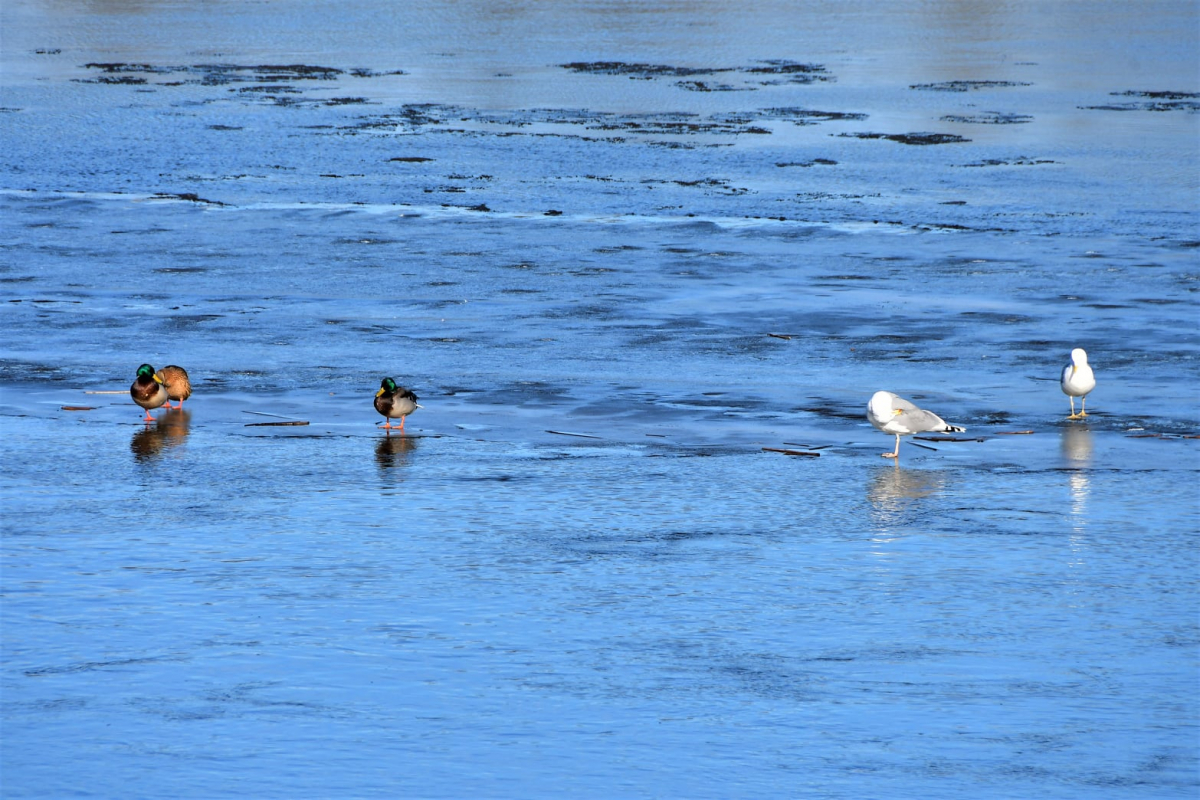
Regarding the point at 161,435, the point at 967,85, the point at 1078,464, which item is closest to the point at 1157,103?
the point at 967,85

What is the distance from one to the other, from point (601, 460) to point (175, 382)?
9.37 feet

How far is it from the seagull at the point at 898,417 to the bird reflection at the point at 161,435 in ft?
Result: 13.0

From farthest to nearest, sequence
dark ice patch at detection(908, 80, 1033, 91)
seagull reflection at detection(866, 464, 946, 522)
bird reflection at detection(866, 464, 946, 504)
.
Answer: dark ice patch at detection(908, 80, 1033, 91) → bird reflection at detection(866, 464, 946, 504) → seagull reflection at detection(866, 464, 946, 522)

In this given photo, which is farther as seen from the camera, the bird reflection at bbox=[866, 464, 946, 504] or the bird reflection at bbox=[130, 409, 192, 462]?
the bird reflection at bbox=[130, 409, 192, 462]

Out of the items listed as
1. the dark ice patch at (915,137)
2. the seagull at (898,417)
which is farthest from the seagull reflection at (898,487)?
the dark ice patch at (915,137)

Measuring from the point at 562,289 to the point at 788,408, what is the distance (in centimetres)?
408

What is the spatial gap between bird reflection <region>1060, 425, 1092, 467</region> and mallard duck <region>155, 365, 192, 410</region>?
17.2 feet

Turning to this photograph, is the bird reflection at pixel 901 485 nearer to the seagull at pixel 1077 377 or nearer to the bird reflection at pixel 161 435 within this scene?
the seagull at pixel 1077 377

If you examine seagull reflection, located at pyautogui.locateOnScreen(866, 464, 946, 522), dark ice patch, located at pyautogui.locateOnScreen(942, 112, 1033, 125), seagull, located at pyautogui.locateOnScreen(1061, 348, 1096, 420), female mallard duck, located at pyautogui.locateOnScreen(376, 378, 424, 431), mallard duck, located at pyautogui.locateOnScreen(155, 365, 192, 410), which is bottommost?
seagull reflection, located at pyautogui.locateOnScreen(866, 464, 946, 522)

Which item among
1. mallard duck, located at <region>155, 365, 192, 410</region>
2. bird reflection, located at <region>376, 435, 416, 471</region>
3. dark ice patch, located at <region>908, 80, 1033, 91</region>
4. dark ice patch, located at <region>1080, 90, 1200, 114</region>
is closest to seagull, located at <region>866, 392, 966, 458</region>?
bird reflection, located at <region>376, 435, 416, 471</region>

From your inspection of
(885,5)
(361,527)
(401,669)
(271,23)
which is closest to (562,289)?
(361,527)

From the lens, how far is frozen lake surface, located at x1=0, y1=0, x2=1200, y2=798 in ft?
19.9

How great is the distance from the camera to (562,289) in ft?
47.9

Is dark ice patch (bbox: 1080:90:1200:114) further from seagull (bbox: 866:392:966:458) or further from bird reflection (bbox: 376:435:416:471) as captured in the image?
bird reflection (bbox: 376:435:416:471)
